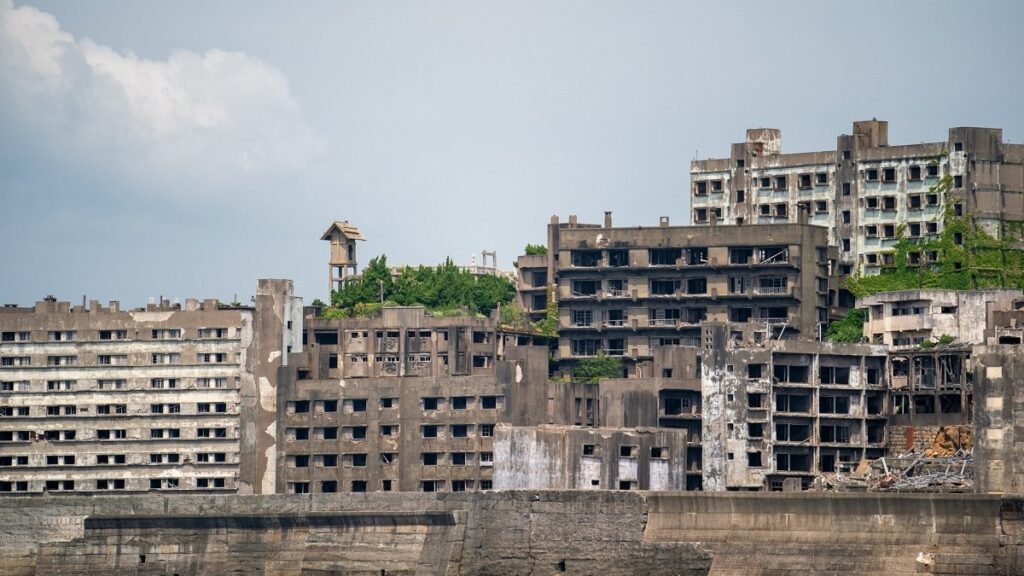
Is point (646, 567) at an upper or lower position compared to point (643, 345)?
lower

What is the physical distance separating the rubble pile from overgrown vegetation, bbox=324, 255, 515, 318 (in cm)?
2777

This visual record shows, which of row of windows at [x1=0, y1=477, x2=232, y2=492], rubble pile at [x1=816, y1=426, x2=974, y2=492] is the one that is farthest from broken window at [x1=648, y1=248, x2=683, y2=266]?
row of windows at [x1=0, y1=477, x2=232, y2=492]

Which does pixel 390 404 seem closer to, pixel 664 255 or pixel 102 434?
pixel 102 434

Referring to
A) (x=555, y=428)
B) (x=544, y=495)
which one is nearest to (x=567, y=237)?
(x=555, y=428)

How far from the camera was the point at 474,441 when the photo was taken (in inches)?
5002

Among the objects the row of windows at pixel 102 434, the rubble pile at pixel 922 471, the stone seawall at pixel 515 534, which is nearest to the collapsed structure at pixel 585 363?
the row of windows at pixel 102 434

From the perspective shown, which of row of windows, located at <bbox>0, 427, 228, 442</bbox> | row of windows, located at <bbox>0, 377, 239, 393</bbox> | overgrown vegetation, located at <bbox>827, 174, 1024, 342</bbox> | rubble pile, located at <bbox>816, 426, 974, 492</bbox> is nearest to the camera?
rubble pile, located at <bbox>816, 426, 974, 492</bbox>

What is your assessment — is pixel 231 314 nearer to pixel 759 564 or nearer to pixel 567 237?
pixel 567 237

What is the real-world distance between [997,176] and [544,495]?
3775cm

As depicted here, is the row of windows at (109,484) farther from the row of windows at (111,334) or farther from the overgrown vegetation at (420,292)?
the overgrown vegetation at (420,292)

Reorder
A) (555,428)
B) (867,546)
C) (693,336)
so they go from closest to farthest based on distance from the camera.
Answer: (867,546) → (555,428) → (693,336)

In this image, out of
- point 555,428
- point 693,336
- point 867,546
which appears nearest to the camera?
point 867,546

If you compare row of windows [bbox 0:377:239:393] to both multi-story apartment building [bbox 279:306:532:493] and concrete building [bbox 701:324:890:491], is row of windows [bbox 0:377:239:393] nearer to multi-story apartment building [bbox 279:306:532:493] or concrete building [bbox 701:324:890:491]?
multi-story apartment building [bbox 279:306:532:493]

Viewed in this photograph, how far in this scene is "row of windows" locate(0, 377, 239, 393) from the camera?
13275 cm
